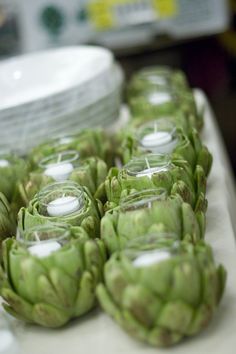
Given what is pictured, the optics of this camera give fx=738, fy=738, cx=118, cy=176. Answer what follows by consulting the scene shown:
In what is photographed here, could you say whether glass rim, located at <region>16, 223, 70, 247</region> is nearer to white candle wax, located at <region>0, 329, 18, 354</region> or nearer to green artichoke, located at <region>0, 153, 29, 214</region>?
white candle wax, located at <region>0, 329, 18, 354</region>

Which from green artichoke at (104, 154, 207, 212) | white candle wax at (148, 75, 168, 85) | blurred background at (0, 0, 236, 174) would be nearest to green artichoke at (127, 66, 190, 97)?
white candle wax at (148, 75, 168, 85)

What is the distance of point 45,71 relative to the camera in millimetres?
1487

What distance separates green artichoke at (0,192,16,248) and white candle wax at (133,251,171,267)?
26cm

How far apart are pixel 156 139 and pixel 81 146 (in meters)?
0.12

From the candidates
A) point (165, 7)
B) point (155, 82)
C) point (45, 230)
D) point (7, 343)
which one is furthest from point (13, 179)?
point (165, 7)

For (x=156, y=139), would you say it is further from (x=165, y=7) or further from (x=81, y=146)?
(x=165, y=7)

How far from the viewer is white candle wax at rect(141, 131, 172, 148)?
105cm

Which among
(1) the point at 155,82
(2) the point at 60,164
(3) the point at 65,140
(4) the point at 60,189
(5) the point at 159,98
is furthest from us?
(1) the point at 155,82

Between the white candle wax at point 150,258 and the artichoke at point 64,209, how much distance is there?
13 cm

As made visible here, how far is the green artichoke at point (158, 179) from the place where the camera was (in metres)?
0.88

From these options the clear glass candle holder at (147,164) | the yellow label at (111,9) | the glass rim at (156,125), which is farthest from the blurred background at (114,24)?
the clear glass candle holder at (147,164)

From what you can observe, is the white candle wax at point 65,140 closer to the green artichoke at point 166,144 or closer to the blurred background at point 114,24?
the green artichoke at point 166,144

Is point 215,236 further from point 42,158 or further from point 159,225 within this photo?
point 42,158

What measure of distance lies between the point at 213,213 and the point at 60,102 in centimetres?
38
